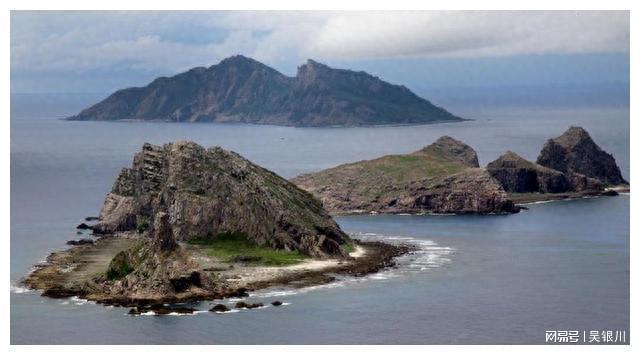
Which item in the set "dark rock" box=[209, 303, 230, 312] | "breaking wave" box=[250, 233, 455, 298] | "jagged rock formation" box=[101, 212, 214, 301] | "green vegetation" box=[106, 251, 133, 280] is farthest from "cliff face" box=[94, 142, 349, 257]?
"dark rock" box=[209, 303, 230, 312]

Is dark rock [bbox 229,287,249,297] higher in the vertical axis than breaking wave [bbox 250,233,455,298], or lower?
lower

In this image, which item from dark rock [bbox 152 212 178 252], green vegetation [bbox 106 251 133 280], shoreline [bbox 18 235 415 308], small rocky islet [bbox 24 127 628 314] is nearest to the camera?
shoreline [bbox 18 235 415 308]

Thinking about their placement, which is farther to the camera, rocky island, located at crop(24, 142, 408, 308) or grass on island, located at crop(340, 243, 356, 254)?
grass on island, located at crop(340, 243, 356, 254)

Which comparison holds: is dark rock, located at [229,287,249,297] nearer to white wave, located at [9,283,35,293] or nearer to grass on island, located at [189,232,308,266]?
grass on island, located at [189,232,308,266]

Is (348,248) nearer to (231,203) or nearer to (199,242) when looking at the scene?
(231,203)
